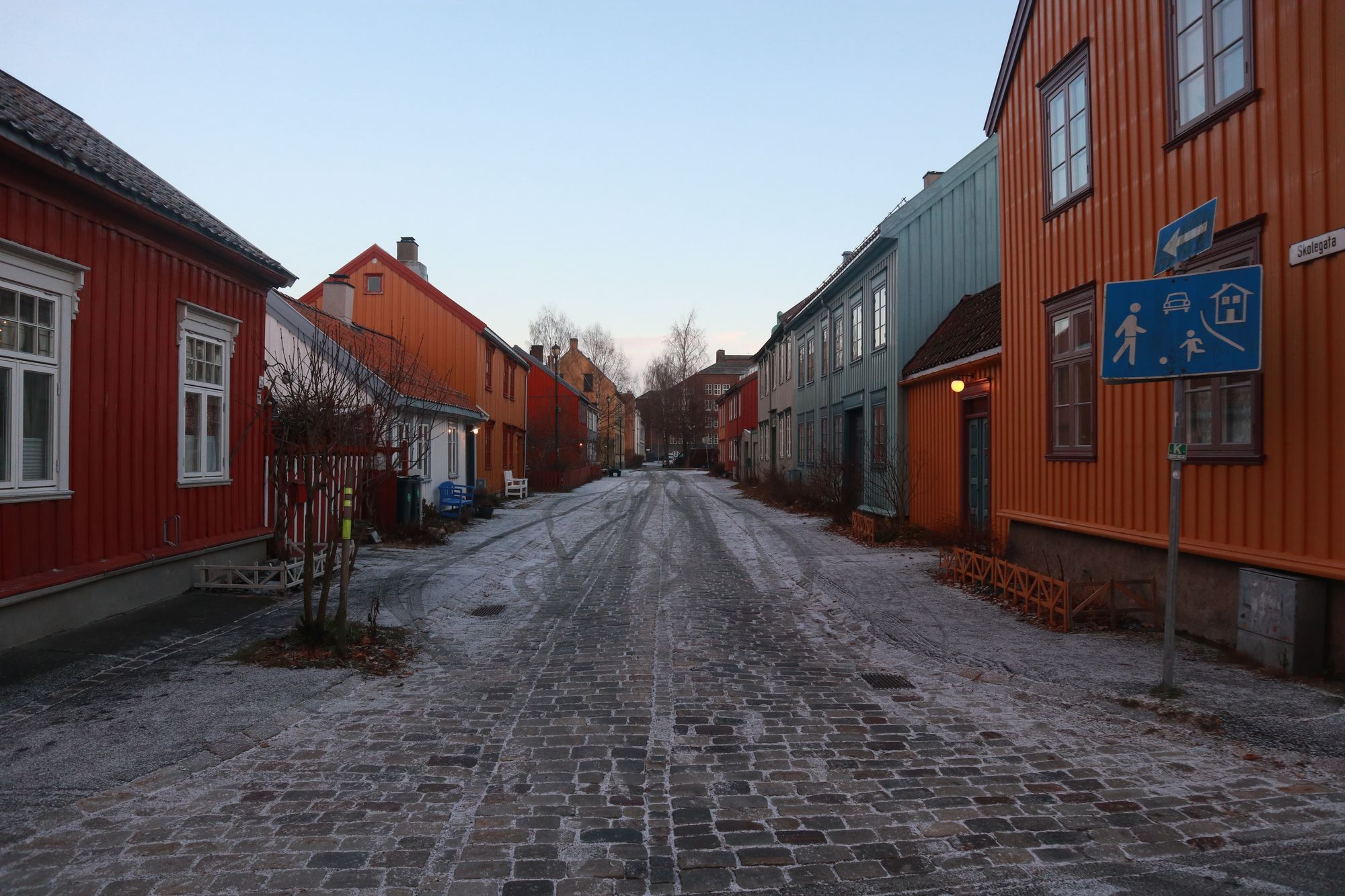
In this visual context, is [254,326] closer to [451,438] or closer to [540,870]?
[540,870]

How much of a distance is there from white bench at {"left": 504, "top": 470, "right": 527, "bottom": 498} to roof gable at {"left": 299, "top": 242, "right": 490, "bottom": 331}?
5377 millimetres

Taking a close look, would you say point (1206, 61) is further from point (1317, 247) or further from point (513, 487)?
point (513, 487)

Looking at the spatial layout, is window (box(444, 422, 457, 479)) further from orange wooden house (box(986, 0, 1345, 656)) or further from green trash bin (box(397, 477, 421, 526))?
orange wooden house (box(986, 0, 1345, 656))

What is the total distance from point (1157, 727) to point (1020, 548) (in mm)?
5870

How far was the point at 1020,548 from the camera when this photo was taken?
35.0ft

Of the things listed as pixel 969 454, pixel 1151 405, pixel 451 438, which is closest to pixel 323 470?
pixel 1151 405

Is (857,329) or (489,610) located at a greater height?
(857,329)

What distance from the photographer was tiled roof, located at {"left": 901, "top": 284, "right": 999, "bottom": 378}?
1338 cm

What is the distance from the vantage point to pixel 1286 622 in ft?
19.2

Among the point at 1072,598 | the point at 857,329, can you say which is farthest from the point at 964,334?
the point at 1072,598

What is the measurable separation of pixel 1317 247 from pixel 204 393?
34.3 feet

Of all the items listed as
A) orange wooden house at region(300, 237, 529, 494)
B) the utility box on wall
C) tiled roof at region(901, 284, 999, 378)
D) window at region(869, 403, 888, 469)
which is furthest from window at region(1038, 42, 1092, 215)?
orange wooden house at region(300, 237, 529, 494)

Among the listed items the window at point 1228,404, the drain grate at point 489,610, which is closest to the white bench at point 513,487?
the drain grate at point 489,610

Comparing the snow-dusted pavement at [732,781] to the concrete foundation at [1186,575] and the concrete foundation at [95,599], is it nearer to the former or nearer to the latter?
the concrete foundation at [1186,575]
